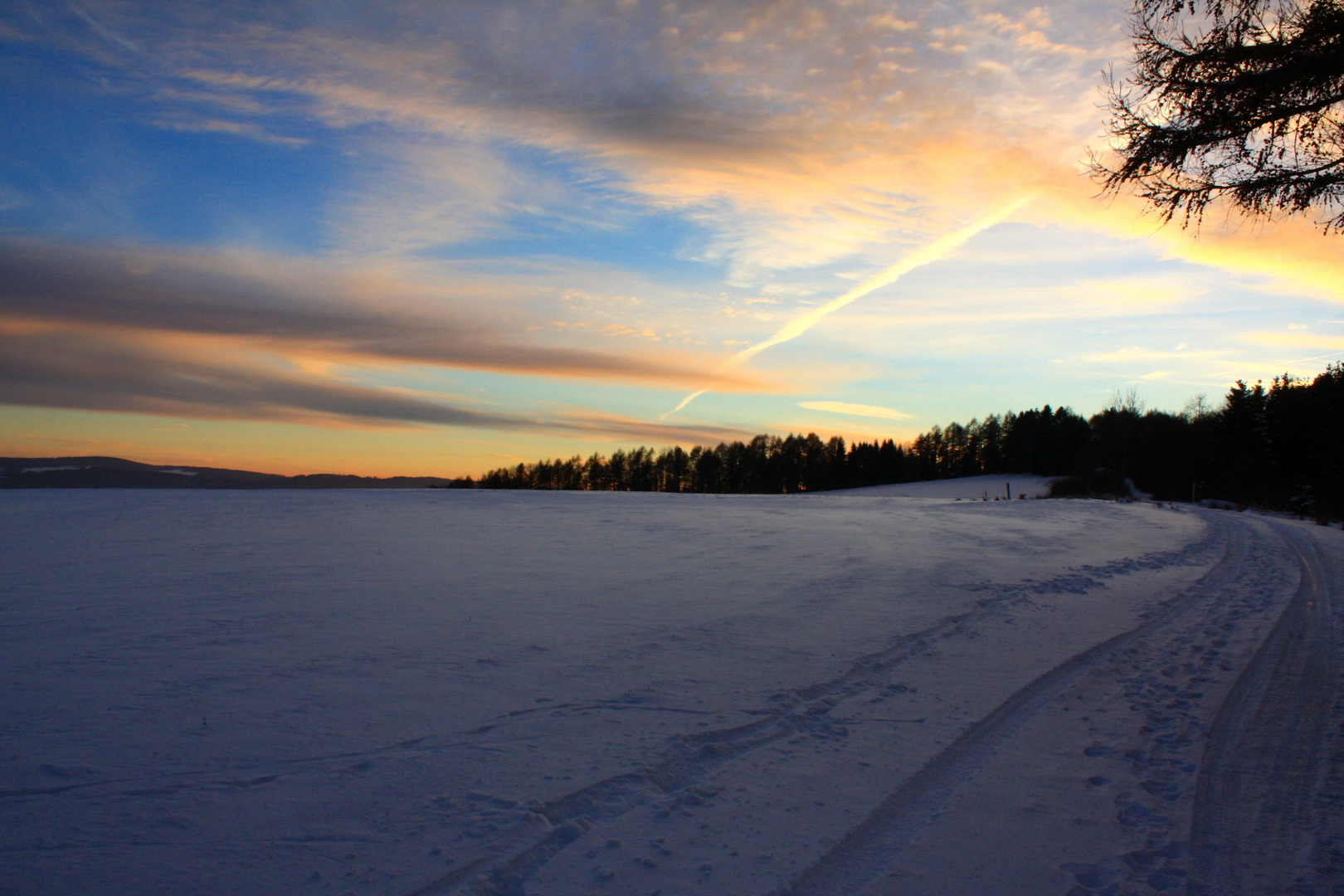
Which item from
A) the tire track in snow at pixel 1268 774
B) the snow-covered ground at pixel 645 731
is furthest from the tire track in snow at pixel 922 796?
the tire track in snow at pixel 1268 774

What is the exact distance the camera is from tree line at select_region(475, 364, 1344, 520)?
164ft

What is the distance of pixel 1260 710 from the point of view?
5.64 meters

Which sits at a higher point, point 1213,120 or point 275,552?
point 1213,120

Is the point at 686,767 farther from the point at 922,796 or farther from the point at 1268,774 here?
the point at 1268,774

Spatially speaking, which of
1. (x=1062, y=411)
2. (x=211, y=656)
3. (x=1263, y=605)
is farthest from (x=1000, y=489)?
(x=211, y=656)

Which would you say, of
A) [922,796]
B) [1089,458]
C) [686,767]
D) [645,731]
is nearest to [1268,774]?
[922,796]

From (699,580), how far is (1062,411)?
10565 centimetres

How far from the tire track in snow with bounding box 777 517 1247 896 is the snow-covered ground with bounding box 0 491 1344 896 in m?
0.02

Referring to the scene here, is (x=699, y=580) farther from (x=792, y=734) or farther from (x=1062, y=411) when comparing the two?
(x=1062, y=411)

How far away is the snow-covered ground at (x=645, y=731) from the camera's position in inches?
132

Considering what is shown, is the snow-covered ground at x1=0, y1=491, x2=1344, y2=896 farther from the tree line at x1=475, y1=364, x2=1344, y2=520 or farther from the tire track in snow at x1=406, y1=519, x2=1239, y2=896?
the tree line at x1=475, y1=364, x2=1344, y2=520

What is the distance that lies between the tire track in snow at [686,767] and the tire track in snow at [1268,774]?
1.25m

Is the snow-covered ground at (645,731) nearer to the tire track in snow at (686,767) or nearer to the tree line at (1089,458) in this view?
the tire track in snow at (686,767)

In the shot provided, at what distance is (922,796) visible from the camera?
13.4ft
